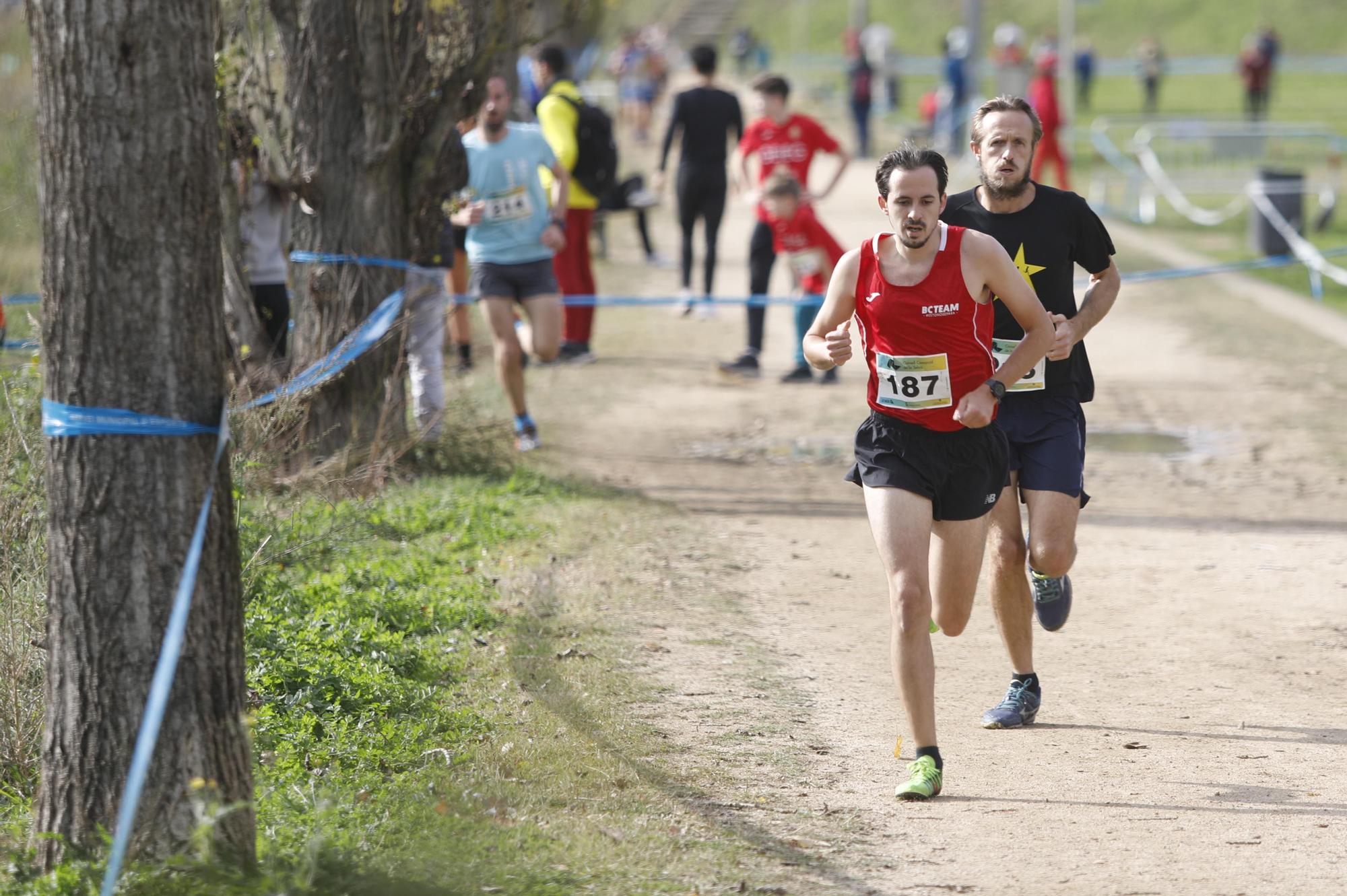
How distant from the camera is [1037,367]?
18.2ft

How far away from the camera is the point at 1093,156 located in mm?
29375

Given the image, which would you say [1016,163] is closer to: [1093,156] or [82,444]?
[82,444]

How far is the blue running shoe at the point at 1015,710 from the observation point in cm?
563

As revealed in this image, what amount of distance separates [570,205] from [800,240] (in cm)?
194

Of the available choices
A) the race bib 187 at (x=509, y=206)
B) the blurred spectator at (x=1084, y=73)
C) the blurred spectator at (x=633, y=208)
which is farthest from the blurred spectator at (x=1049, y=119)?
the blurred spectator at (x=1084, y=73)

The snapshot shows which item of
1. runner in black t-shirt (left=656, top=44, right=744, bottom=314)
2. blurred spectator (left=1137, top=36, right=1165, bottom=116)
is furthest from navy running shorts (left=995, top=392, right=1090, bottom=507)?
blurred spectator (left=1137, top=36, right=1165, bottom=116)

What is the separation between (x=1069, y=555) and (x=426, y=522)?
3.51 metres

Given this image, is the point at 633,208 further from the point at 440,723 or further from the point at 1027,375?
the point at 440,723

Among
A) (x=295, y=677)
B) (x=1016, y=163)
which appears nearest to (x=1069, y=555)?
(x=1016, y=163)

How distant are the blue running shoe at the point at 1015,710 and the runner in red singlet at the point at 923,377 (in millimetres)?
651

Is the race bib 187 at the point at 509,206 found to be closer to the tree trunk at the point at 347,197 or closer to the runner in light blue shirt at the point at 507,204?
the runner in light blue shirt at the point at 507,204

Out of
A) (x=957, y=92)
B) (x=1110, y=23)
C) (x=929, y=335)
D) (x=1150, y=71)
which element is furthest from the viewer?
(x=1110, y=23)

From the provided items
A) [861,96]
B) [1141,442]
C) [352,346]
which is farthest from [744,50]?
[352,346]

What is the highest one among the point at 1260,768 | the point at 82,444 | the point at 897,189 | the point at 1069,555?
the point at 897,189
